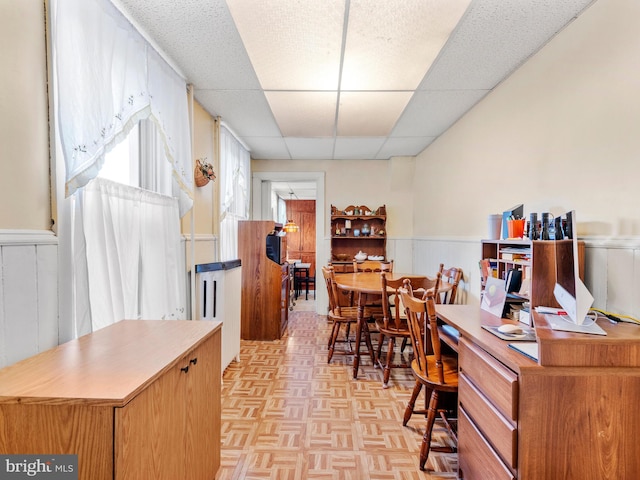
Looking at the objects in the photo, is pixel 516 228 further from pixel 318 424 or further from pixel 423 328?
pixel 318 424

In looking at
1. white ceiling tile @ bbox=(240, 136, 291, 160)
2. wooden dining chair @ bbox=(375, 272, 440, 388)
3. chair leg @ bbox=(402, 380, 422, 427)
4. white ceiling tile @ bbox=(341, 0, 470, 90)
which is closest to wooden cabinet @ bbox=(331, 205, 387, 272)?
white ceiling tile @ bbox=(240, 136, 291, 160)

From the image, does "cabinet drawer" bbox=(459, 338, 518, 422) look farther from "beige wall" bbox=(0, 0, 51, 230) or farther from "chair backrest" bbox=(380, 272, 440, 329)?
"beige wall" bbox=(0, 0, 51, 230)

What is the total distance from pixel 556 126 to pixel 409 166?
10.5 feet

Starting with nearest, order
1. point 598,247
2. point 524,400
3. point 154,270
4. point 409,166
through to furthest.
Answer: point 524,400
point 598,247
point 154,270
point 409,166

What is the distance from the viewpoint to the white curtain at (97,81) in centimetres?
140

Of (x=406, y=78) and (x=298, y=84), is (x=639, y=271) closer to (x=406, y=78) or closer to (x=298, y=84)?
(x=406, y=78)

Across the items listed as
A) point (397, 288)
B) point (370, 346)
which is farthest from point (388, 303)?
point (370, 346)

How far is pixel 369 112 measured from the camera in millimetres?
3330

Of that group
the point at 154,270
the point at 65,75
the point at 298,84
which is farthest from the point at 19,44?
the point at 298,84

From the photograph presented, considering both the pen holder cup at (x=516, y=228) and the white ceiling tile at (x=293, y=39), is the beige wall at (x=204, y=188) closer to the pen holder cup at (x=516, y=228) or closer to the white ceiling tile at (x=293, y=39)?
the white ceiling tile at (x=293, y=39)

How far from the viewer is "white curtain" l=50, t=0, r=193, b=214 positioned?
1.40m

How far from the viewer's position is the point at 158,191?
2281mm

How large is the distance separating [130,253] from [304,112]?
7.18 feet

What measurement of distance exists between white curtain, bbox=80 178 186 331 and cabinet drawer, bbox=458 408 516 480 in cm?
184
